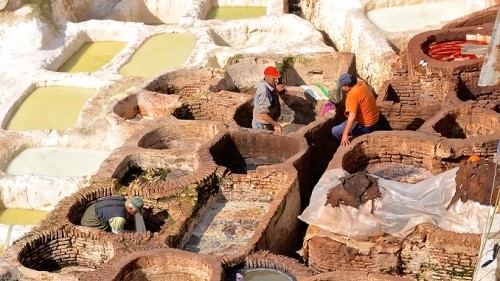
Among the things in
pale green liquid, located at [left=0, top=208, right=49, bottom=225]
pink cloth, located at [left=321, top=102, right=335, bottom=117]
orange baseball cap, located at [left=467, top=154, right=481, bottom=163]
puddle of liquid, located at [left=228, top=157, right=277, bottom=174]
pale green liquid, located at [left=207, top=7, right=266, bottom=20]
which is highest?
orange baseball cap, located at [left=467, top=154, right=481, bottom=163]

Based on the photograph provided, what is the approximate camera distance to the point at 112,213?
52.1ft

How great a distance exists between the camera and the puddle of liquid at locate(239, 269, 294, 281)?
46.9 feet

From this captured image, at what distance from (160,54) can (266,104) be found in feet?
19.9

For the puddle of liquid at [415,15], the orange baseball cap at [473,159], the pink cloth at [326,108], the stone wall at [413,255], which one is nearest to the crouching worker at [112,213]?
the stone wall at [413,255]

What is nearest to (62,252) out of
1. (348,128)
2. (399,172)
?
(348,128)

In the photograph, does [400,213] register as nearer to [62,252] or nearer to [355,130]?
[355,130]

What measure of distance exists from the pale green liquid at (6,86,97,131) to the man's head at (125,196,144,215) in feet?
18.3

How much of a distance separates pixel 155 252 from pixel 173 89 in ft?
24.5

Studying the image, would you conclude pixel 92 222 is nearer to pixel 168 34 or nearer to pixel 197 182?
pixel 197 182

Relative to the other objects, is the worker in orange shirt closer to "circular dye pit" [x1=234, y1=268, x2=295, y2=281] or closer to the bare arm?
the bare arm

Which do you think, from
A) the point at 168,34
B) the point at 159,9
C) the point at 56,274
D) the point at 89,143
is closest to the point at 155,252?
the point at 56,274

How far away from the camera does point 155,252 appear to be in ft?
47.7

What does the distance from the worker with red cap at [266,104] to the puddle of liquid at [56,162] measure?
3.23 metres

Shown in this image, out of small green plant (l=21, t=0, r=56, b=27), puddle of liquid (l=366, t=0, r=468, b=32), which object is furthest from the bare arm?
small green plant (l=21, t=0, r=56, b=27)
